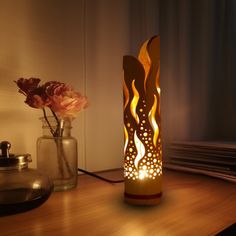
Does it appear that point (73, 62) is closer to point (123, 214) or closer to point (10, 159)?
point (10, 159)

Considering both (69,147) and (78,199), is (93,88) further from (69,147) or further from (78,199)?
(78,199)

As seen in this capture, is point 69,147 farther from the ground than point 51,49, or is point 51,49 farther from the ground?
point 51,49

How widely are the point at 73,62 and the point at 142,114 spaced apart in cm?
48

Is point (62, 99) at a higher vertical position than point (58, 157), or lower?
higher

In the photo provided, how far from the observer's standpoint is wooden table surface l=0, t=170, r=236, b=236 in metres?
0.53

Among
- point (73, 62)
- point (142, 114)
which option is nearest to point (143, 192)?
point (142, 114)

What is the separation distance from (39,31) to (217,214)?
774 mm

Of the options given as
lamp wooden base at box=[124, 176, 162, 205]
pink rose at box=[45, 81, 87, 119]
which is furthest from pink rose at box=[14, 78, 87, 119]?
lamp wooden base at box=[124, 176, 162, 205]

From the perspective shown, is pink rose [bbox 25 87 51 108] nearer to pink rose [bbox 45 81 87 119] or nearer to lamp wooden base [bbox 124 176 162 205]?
pink rose [bbox 45 81 87 119]

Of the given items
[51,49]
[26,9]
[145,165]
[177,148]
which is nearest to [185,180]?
[177,148]

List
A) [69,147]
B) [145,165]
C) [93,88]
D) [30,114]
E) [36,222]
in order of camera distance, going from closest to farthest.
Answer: [36,222] < [145,165] < [69,147] < [30,114] < [93,88]

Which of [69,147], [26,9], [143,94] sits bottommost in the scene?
[69,147]

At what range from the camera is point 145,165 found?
0.67 meters

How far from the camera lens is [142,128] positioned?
671 mm
